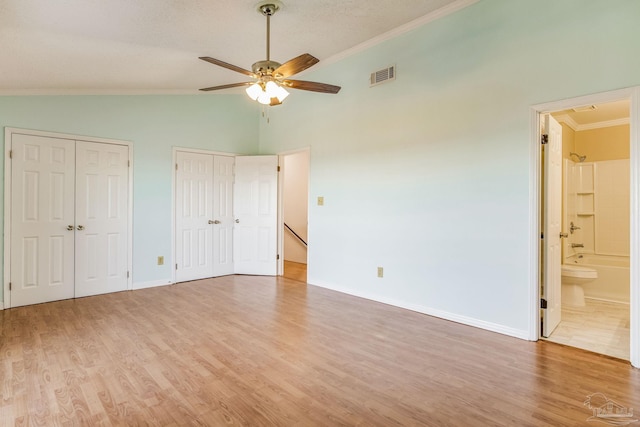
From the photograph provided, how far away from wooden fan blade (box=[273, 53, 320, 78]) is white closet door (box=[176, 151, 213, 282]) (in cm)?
311

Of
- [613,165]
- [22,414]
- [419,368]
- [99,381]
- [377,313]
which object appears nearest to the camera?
[22,414]

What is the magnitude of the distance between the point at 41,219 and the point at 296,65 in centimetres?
376

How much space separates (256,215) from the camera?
227 inches

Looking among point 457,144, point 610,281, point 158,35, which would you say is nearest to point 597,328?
point 610,281

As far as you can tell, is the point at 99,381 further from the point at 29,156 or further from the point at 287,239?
the point at 287,239

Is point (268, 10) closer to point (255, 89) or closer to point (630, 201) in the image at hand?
point (255, 89)

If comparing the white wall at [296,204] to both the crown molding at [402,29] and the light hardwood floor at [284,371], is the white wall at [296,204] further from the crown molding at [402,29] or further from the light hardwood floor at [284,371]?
the light hardwood floor at [284,371]

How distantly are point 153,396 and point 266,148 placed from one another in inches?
179

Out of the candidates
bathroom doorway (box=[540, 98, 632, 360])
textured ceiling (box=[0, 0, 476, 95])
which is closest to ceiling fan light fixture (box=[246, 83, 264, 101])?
textured ceiling (box=[0, 0, 476, 95])

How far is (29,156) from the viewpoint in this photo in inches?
155

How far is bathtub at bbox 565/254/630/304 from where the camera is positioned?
177 inches

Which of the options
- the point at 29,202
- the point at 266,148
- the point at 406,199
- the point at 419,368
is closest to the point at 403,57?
the point at 406,199

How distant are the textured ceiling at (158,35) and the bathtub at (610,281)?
4.21m

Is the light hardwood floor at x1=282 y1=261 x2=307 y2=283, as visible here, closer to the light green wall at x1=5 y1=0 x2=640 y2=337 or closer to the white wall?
the white wall
